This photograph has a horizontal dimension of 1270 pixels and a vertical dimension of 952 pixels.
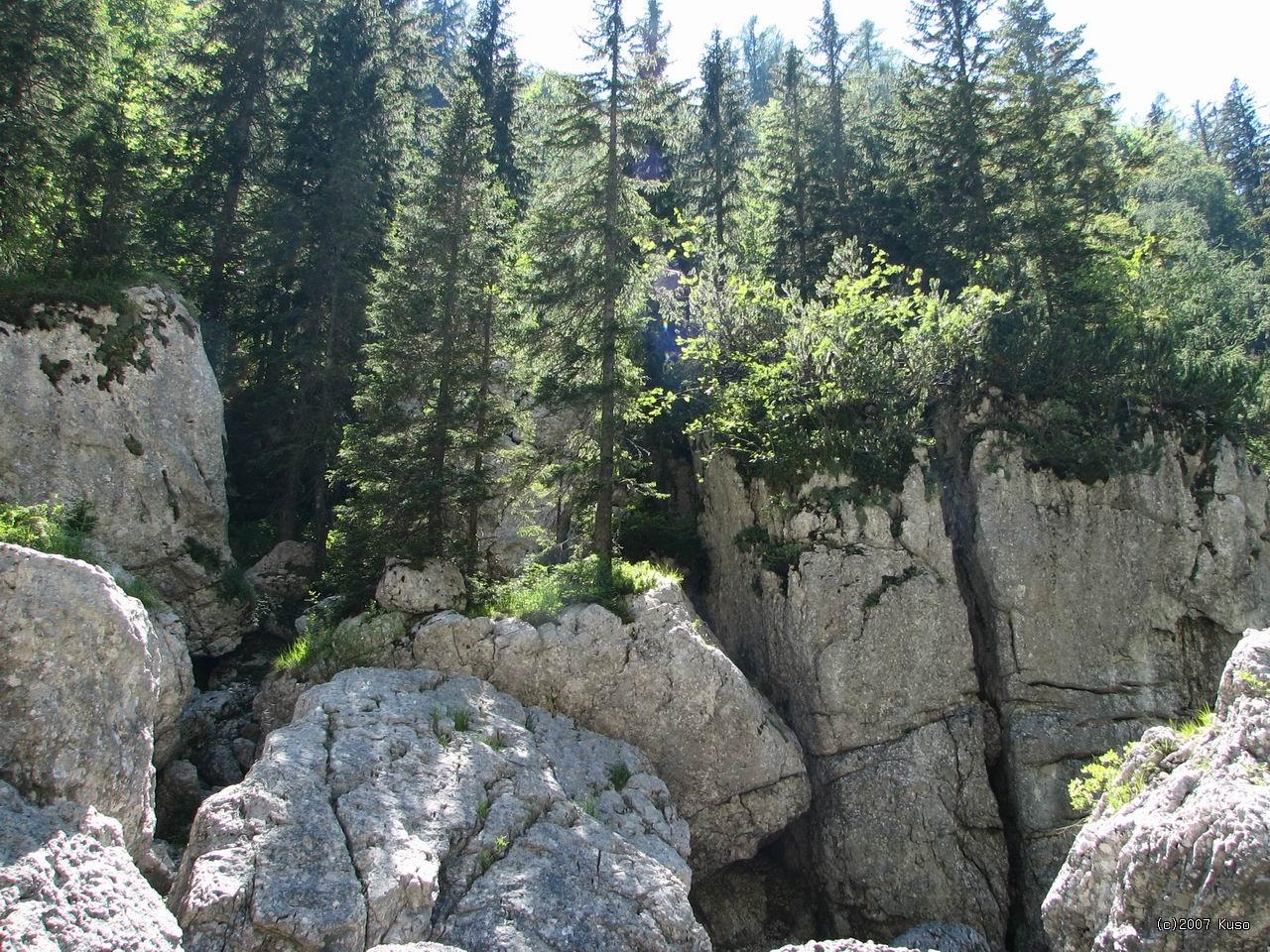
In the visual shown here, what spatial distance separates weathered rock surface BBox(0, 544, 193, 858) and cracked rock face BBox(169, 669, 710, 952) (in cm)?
103

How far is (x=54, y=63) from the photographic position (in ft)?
59.9

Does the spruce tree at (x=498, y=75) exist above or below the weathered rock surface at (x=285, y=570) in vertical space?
above

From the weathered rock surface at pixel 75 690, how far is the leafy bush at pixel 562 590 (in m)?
6.20

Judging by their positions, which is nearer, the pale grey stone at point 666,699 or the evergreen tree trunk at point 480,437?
the pale grey stone at point 666,699

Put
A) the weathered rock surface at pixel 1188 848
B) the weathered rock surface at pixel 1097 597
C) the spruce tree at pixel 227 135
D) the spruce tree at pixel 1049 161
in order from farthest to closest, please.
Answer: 1. the spruce tree at pixel 227 135
2. the spruce tree at pixel 1049 161
3. the weathered rock surface at pixel 1097 597
4. the weathered rock surface at pixel 1188 848

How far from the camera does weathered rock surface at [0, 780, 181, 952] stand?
7.29m

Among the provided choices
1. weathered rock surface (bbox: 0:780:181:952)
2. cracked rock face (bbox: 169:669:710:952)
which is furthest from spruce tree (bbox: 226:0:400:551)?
weathered rock surface (bbox: 0:780:181:952)

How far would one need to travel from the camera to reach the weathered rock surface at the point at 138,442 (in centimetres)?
1617

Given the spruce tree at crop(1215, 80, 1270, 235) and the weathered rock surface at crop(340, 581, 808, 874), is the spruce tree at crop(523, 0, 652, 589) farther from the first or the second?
the spruce tree at crop(1215, 80, 1270, 235)

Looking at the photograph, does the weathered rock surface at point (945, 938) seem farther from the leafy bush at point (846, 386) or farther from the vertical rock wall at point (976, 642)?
the leafy bush at point (846, 386)

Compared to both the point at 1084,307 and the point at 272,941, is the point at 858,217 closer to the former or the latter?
the point at 1084,307

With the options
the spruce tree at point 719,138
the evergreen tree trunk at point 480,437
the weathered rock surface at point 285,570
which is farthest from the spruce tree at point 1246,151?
the weathered rock surface at point 285,570

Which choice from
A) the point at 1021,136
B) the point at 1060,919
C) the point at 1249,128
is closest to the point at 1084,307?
the point at 1021,136

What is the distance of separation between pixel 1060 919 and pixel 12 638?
1160 cm
